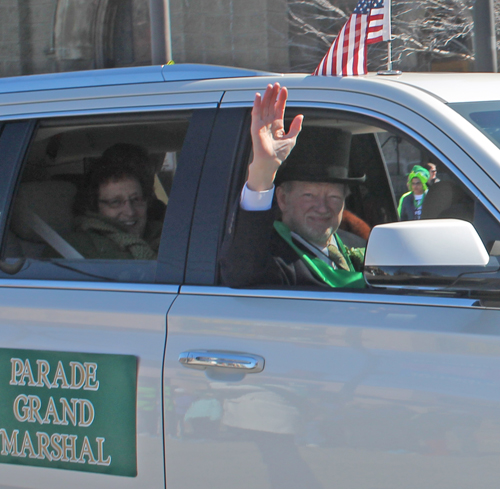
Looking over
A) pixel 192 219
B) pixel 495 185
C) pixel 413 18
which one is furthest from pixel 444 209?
pixel 413 18

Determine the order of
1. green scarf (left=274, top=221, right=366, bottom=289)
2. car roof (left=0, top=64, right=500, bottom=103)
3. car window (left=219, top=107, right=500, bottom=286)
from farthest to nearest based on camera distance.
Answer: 1. green scarf (left=274, top=221, right=366, bottom=289)
2. car roof (left=0, top=64, right=500, bottom=103)
3. car window (left=219, top=107, right=500, bottom=286)

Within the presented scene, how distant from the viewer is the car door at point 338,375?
177cm

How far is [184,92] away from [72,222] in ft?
2.22

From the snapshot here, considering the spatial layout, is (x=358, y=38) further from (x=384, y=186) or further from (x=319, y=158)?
(x=384, y=186)

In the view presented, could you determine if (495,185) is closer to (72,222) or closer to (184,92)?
(184,92)

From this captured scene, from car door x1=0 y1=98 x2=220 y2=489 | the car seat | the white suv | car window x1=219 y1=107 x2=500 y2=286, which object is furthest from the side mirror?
the car seat

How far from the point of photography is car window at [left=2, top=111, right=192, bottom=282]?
2.38 meters

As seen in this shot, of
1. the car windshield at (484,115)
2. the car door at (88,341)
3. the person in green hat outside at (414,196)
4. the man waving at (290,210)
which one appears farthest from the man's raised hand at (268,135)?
the person in green hat outside at (414,196)

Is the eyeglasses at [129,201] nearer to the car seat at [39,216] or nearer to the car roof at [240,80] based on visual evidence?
the car seat at [39,216]

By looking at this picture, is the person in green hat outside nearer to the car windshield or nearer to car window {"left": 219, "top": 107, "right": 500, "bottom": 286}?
car window {"left": 219, "top": 107, "right": 500, "bottom": 286}

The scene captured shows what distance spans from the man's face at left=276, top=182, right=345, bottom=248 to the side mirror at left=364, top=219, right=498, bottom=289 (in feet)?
2.51

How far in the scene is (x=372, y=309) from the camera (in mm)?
1933

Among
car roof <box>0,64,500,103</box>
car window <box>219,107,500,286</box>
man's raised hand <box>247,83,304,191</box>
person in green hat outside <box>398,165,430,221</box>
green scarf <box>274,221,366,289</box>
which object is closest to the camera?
car window <box>219,107,500,286</box>

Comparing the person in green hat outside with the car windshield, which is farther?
the person in green hat outside
